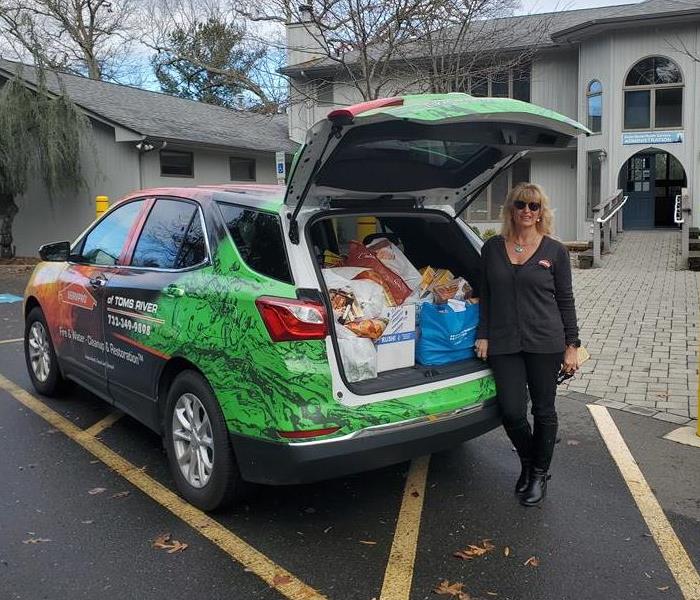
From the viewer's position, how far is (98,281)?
4.38 m

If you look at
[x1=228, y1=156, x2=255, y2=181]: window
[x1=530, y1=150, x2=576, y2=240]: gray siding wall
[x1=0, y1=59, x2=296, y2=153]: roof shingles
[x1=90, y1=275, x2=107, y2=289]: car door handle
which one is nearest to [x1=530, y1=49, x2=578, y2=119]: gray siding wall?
[x1=530, y1=150, x2=576, y2=240]: gray siding wall

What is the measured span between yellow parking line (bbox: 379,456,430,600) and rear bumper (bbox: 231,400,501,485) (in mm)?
406

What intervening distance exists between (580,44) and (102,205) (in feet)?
47.0

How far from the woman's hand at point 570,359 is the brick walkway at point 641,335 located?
195cm

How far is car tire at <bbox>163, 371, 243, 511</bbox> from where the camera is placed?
10.9ft

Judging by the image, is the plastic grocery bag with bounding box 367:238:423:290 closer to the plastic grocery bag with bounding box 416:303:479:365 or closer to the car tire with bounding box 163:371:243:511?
the plastic grocery bag with bounding box 416:303:479:365

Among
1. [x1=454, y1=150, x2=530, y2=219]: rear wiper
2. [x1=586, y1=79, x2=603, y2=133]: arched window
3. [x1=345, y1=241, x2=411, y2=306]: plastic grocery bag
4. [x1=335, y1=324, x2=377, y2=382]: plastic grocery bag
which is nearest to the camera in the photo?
[x1=335, y1=324, x2=377, y2=382]: plastic grocery bag

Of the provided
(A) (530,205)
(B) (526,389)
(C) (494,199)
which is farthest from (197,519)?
(C) (494,199)

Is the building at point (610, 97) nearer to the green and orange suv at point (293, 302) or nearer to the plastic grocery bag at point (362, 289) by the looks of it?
the green and orange suv at point (293, 302)

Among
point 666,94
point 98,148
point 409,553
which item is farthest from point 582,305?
point 98,148

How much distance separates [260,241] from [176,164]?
1604cm

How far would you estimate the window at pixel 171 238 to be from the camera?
12.1 feet

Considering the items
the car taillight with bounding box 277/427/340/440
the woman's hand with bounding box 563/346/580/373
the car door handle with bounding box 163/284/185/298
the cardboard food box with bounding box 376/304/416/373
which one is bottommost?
the car taillight with bounding box 277/427/340/440

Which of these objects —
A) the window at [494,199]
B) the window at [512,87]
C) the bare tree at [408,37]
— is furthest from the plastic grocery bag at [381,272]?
the window at [494,199]
